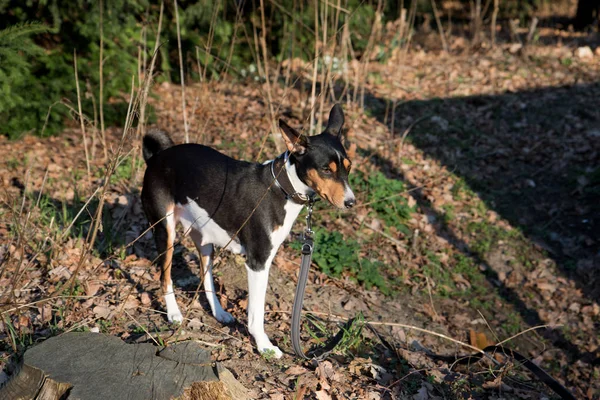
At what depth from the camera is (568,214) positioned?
7.36 metres

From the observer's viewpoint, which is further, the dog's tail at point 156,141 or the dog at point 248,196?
the dog's tail at point 156,141

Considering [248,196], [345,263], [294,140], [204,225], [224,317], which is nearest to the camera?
[294,140]

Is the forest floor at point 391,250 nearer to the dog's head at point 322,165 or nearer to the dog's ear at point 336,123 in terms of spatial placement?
the dog's ear at point 336,123

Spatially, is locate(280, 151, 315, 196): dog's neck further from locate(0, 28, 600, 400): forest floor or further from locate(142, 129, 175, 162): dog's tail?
locate(142, 129, 175, 162): dog's tail

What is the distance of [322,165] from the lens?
3.59m

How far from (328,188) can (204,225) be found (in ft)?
3.61

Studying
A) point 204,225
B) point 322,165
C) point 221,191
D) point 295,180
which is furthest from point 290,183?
point 204,225

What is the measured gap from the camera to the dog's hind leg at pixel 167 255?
4.20 metres

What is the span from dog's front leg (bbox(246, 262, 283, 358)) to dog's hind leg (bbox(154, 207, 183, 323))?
1.97 ft

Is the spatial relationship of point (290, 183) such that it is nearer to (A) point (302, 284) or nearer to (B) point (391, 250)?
(A) point (302, 284)

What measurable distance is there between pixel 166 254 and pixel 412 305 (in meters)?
2.69

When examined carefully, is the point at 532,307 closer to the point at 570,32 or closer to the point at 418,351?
the point at 418,351

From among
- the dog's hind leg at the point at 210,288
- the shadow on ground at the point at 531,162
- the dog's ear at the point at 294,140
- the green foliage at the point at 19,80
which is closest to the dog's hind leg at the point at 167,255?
the dog's hind leg at the point at 210,288

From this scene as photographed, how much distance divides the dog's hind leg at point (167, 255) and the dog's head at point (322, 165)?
1.16 m
